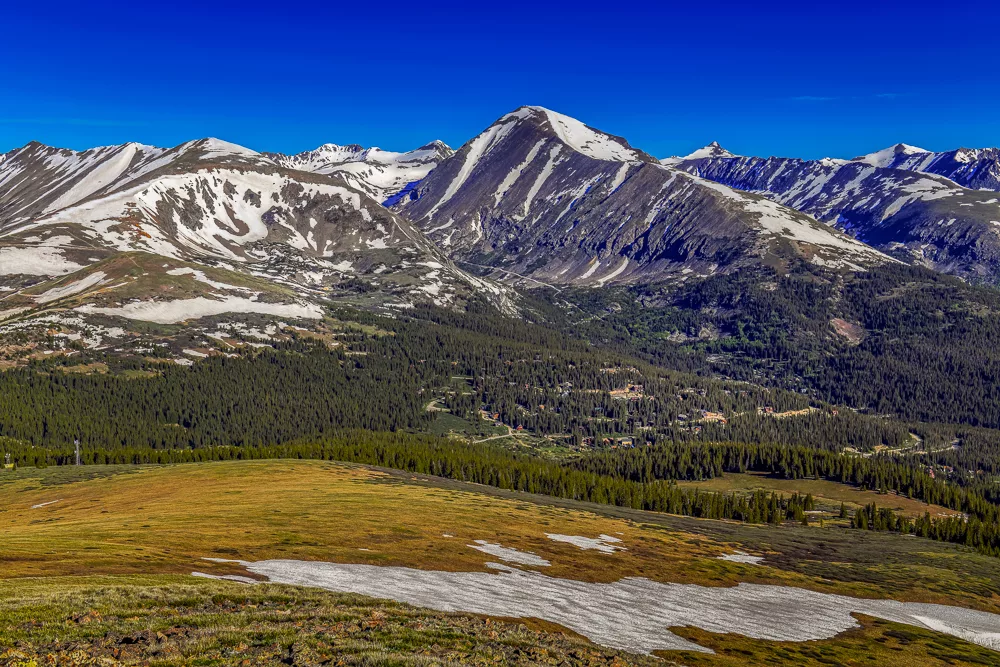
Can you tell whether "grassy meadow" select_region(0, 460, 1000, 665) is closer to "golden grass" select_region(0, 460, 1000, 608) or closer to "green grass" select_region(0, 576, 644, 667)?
"green grass" select_region(0, 576, 644, 667)

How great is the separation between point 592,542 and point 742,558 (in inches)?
945

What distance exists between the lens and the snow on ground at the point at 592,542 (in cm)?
11110

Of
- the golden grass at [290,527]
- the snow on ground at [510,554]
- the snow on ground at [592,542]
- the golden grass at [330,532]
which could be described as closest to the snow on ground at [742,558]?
the golden grass at [330,532]

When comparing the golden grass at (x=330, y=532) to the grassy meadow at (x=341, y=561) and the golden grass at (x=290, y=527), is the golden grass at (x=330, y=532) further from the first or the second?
the grassy meadow at (x=341, y=561)

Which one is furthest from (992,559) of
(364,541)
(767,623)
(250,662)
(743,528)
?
(250,662)

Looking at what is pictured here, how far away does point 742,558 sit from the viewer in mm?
119625

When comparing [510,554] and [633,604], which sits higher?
[510,554]

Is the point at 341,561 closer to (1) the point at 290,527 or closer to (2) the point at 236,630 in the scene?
(1) the point at 290,527

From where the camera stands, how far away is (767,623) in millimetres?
77250

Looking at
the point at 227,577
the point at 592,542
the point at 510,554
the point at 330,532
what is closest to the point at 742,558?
the point at 592,542

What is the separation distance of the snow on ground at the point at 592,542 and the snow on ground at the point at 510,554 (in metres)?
14.2

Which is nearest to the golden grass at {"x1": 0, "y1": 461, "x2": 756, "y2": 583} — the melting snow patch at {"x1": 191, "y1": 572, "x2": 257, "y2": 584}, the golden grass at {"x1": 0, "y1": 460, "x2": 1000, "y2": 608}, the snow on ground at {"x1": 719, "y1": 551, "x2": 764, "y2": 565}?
the golden grass at {"x1": 0, "y1": 460, "x2": 1000, "y2": 608}

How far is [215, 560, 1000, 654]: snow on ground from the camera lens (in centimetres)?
6481

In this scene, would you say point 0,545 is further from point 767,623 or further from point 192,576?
point 767,623
